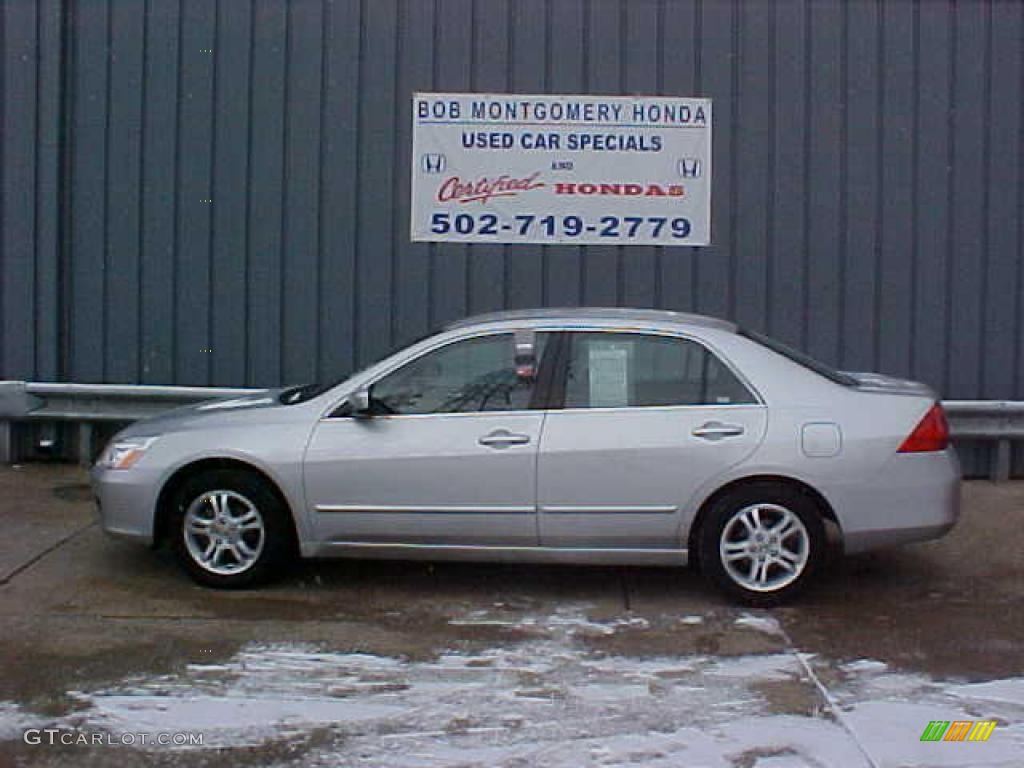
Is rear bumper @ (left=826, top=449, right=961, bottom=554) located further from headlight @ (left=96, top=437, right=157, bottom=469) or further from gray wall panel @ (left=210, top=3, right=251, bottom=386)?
gray wall panel @ (left=210, top=3, right=251, bottom=386)

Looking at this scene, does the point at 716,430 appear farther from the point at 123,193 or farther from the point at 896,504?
the point at 123,193

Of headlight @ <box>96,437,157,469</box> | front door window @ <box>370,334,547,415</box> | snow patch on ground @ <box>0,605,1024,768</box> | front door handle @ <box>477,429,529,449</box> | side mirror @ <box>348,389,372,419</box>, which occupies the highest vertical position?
front door window @ <box>370,334,547,415</box>

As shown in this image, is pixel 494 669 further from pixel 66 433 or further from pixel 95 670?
pixel 66 433

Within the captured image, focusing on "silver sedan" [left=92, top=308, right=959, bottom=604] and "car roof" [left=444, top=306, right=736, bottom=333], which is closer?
"silver sedan" [left=92, top=308, right=959, bottom=604]

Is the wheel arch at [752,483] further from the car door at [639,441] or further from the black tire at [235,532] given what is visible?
the black tire at [235,532]

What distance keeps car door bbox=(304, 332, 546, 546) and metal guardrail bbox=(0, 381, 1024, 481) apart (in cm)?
324

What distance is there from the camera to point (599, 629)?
6.88 m

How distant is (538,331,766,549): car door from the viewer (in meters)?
7.06

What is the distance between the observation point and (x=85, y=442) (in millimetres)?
10727

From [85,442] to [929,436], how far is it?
637 centimetres

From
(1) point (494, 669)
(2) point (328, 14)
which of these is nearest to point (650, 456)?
(1) point (494, 669)

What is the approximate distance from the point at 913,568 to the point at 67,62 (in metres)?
7.05

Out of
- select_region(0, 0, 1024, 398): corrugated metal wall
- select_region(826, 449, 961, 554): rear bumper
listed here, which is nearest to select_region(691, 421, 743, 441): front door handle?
select_region(826, 449, 961, 554): rear bumper

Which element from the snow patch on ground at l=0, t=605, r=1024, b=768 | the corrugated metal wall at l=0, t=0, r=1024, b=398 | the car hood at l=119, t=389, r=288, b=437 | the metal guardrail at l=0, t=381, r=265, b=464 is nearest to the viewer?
the snow patch on ground at l=0, t=605, r=1024, b=768
